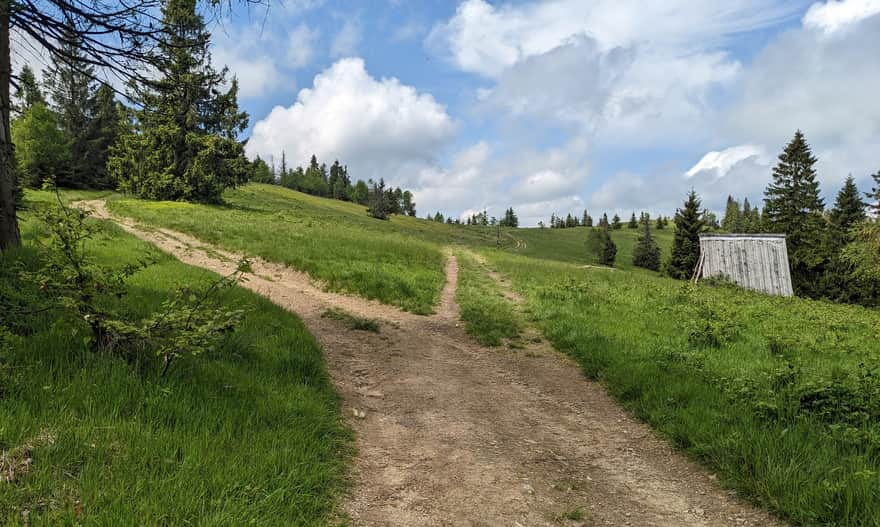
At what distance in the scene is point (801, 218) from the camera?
143 ft

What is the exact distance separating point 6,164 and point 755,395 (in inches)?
486

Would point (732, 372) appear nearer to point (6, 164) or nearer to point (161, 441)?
point (161, 441)

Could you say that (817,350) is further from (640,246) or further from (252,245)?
(640,246)

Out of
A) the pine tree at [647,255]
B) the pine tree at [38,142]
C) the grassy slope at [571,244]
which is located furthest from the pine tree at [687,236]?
the pine tree at [38,142]

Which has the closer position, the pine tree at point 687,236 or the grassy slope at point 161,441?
the grassy slope at point 161,441

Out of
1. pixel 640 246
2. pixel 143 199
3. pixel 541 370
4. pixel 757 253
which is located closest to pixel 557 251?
pixel 640 246

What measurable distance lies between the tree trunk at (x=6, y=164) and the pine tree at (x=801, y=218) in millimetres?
55388

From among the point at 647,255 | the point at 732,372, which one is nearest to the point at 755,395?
the point at 732,372

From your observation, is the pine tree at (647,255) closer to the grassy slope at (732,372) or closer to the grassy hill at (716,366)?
the grassy hill at (716,366)

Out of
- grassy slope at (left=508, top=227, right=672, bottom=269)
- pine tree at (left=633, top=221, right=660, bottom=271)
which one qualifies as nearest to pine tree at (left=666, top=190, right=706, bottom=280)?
grassy slope at (left=508, top=227, right=672, bottom=269)

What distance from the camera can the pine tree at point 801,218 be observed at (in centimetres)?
4334

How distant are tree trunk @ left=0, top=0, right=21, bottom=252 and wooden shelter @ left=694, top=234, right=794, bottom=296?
35.8 meters

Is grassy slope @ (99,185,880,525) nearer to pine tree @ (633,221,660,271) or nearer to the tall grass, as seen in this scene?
the tall grass

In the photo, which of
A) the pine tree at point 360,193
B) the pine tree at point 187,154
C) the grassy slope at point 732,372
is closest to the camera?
the grassy slope at point 732,372
